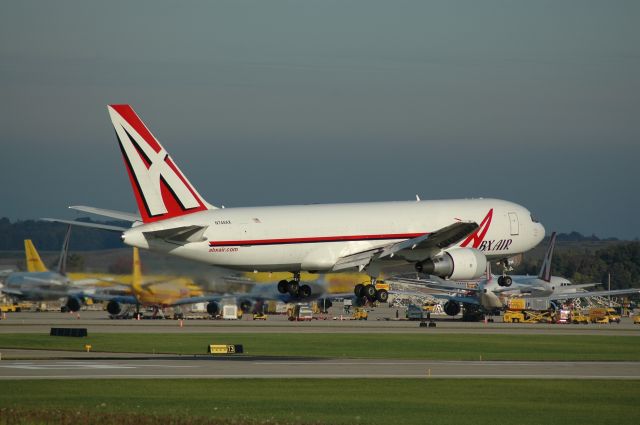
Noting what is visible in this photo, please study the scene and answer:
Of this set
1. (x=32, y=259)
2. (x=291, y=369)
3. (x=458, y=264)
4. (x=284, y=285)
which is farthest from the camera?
(x=32, y=259)

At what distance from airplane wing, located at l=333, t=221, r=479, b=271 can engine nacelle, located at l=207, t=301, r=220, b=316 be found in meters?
60.8

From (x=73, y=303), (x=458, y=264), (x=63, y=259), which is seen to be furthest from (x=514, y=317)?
(x=458, y=264)

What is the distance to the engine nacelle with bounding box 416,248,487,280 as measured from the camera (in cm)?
6956

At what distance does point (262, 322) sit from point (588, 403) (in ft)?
261

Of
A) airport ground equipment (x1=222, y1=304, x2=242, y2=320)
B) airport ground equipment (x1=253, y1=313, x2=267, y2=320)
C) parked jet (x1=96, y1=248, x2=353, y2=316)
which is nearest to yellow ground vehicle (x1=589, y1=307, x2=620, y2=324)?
parked jet (x1=96, y1=248, x2=353, y2=316)

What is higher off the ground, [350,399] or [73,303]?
[73,303]

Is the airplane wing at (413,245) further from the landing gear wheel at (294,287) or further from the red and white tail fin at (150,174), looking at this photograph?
the red and white tail fin at (150,174)

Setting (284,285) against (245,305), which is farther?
(245,305)

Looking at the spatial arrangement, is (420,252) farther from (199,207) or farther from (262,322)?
(262,322)

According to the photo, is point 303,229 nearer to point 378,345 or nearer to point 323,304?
point 378,345

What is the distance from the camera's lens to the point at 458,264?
6956 centimetres

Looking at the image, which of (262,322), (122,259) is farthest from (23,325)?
(262,322)

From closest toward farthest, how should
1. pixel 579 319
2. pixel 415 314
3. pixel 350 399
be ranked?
pixel 350 399 → pixel 579 319 → pixel 415 314

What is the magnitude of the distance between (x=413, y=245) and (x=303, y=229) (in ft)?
21.2
